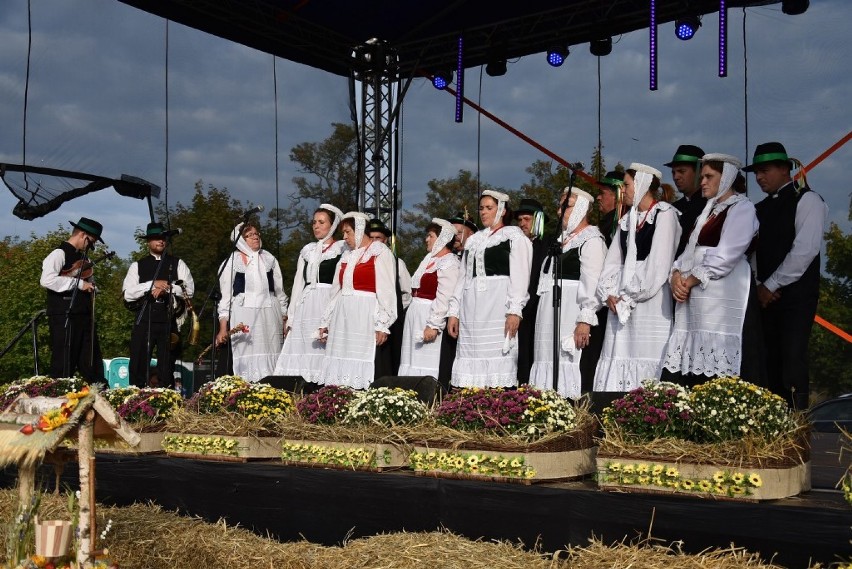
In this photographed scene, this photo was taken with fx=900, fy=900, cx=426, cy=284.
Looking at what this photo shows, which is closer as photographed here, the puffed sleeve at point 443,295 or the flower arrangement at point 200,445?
the flower arrangement at point 200,445

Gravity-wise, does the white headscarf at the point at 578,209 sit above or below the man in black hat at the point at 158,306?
above

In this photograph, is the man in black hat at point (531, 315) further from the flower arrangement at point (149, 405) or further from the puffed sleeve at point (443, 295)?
the flower arrangement at point (149, 405)

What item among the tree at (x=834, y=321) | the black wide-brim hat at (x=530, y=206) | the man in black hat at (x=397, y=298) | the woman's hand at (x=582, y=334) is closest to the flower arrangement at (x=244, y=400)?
the woman's hand at (x=582, y=334)

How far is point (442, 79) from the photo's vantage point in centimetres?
1096

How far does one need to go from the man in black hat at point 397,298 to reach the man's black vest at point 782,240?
3.49 metres

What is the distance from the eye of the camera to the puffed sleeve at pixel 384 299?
7797mm

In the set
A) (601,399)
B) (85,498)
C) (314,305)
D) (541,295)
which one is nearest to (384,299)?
(314,305)

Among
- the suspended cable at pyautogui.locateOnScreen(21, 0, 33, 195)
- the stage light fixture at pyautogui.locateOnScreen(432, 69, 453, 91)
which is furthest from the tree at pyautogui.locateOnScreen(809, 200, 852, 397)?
the suspended cable at pyautogui.locateOnScreen(21, 0, 33, 195)

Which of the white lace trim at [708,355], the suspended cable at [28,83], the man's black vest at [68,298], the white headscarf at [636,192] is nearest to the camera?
the white lace trim at [708,355]

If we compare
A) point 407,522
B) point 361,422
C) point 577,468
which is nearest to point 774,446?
point 577,468

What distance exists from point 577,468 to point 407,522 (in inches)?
34.6

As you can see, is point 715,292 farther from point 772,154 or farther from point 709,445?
point 709,445

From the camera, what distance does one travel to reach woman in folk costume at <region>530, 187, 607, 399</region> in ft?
20.4

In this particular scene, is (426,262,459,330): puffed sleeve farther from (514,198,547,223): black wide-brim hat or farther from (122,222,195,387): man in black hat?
(122,222,195,387): man in black hat
